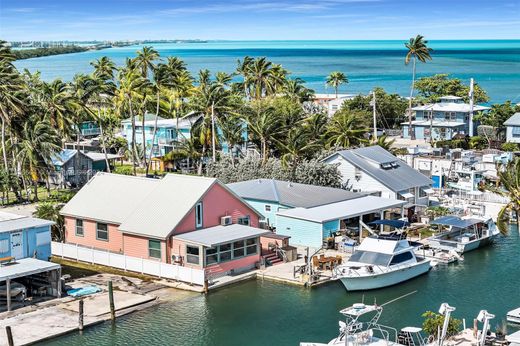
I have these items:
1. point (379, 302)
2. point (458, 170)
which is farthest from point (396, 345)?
point (458, 170)

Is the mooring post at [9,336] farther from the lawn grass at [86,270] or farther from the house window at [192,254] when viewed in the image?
the house window at [192,254]

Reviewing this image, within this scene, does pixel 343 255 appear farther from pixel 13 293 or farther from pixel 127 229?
pixel 13 293

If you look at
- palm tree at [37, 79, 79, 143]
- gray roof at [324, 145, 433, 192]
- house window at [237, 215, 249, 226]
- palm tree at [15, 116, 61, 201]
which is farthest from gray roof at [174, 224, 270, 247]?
palm tree at [37, 79, 79, 143]

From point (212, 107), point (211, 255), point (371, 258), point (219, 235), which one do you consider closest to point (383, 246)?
point (371, 258)

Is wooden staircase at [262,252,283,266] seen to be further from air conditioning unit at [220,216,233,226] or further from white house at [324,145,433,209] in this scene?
white house at [324,145,433,209]

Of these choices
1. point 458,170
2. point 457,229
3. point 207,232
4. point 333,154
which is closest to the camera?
point 207,232
